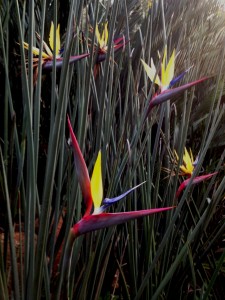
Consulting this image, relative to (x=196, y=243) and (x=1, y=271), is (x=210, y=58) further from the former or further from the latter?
(x=1, y=271)

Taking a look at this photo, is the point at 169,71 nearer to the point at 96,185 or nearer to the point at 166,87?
the point at 166,87

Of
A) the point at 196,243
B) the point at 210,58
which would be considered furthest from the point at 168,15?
the point at 196,243

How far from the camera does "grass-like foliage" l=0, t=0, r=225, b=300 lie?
1.50 ft

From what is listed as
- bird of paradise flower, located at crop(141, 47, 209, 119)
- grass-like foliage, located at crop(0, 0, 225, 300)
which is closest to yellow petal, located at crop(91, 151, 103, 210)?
grass-like foliage, located at crop(0, 0, 225, 300)

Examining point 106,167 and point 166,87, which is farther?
point 106,167

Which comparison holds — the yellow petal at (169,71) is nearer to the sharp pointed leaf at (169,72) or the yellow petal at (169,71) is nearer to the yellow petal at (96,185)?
the sharp pointed leaf at (169,72)

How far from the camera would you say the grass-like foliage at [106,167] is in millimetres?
458

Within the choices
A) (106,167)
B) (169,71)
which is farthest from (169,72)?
(106,167)

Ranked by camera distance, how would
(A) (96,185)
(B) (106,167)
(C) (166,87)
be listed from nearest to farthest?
(A) (96,185) → (C) (166,87) → (B) (106,167)

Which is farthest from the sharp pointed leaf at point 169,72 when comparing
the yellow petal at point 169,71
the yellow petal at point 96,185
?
the yellow petal at point 96,185

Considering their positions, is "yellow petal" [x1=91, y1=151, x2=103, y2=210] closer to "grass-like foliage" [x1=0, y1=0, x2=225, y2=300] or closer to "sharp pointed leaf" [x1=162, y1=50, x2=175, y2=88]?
"grass-like foliage" [x1=0, y1=0, x2=225, y2=300]

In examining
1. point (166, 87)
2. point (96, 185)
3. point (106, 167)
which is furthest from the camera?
point (106, 167)

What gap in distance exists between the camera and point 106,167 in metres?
0.73

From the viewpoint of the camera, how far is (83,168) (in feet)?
1.22
